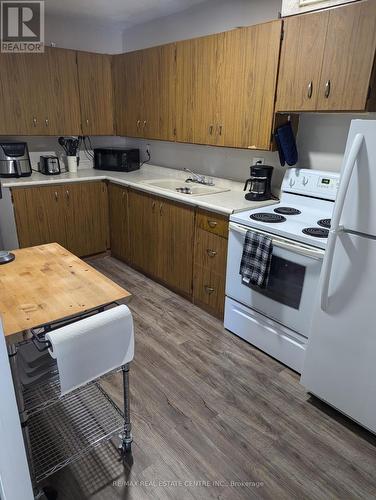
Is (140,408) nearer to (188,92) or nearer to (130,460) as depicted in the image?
(130,460)

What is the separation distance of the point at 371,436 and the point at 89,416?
4.74 ft

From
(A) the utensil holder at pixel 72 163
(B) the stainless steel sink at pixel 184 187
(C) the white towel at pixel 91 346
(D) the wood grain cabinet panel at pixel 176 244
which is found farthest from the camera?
(A) the utensil holder at pixel 72 163

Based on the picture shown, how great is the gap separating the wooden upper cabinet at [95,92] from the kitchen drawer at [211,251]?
196 cm

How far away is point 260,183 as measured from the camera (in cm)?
261

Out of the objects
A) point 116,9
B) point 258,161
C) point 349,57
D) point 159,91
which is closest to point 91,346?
point 349,57

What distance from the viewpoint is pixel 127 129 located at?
12.1 ft

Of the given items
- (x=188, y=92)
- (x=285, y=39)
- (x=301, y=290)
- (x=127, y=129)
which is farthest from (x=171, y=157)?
(x=301, y=290)

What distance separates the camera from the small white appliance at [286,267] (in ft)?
6.35

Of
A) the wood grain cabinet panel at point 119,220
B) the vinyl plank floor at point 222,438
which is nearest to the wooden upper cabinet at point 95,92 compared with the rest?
the wood grain cabinet panel at point 119,220

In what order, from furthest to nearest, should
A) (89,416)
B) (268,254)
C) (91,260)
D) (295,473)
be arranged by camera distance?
(91,260), (268,254), (89,416), (295,473)

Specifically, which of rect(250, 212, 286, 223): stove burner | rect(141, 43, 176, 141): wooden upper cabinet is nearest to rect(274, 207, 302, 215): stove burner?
rect(250, 212, 286, 223): stove burner

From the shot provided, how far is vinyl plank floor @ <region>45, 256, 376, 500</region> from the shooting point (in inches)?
57.7

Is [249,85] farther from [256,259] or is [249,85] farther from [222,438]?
[222,438]

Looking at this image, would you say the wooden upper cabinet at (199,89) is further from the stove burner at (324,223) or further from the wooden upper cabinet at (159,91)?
the stove burner at (324,223)
